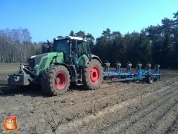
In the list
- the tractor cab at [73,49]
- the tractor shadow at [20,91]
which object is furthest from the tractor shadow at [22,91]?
the tractor cab at [73,49]

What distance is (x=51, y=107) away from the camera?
23.4 feet

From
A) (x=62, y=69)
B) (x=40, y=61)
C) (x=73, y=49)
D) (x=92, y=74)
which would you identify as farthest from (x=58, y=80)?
(x=92, y=74)

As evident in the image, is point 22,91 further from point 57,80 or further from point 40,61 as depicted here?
point 57,80

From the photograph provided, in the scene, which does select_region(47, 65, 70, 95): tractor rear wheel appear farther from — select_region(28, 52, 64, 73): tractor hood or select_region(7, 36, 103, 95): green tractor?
select_region(28, 52, 64, 73): tractor hood

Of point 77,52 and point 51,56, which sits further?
point 77,52

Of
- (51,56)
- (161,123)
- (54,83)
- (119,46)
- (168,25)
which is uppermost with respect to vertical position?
(168,25)

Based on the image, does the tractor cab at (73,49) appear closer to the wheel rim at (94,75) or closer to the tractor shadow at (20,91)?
the wheel rim at (94,75)

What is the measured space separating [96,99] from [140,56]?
2735 centimetres

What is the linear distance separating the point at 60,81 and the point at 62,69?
549 millimetres

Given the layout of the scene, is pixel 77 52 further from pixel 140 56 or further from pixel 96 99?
pixel 140 56

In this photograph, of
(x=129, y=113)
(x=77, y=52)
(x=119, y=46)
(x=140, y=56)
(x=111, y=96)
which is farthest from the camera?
(x=119, y=46)

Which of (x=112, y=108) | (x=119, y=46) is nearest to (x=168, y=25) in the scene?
(x=119, y=46)

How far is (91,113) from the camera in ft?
20.8

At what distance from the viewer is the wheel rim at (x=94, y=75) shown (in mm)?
10841
